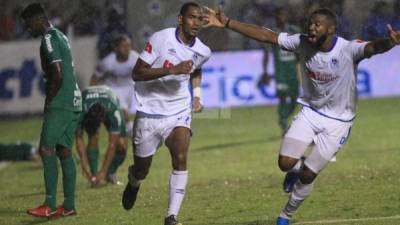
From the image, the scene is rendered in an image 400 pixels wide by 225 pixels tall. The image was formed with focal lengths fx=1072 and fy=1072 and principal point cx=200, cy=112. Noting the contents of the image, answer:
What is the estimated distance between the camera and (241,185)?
14766mm

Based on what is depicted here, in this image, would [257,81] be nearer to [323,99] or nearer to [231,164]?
[231,164]

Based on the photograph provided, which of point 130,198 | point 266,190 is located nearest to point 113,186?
point 266,190

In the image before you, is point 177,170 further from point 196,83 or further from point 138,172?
point 196,83

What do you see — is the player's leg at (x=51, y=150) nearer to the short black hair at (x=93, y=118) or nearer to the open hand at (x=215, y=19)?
the open hand at (x=215, y=19)

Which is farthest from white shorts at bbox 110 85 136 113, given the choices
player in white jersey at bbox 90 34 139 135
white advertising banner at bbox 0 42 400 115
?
white advertising banner at bbox 0 42 400 115

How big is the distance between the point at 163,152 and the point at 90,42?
658 cm

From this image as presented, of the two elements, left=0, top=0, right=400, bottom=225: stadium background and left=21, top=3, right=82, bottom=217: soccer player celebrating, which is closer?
left=21, top=3, right=82, bottom=217: soccer player celebrating

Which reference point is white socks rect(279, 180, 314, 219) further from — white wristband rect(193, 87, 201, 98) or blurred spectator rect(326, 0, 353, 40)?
blurred spectator rect(326, 0, 353, 40)

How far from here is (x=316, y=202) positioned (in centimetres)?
1284

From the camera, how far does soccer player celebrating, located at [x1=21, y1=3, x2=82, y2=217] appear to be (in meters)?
12.0

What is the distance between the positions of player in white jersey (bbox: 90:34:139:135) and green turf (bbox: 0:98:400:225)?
1.31 m

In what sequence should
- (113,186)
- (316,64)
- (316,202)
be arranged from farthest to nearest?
(113,186) < (316,202) < (316,64)

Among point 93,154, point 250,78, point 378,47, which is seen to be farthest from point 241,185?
point 250,78

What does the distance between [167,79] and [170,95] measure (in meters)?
0.17
